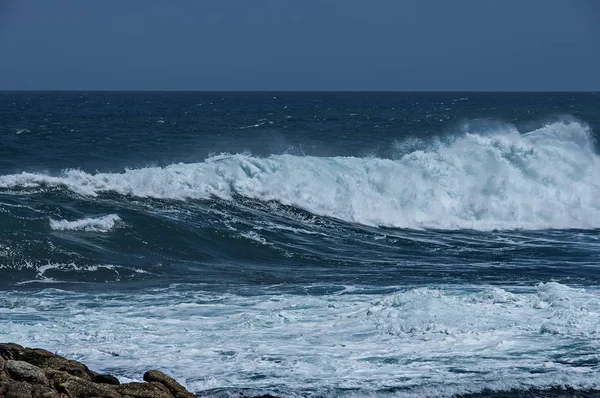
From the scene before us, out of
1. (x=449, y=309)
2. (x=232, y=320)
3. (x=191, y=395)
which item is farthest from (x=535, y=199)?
(x=191, y=395)

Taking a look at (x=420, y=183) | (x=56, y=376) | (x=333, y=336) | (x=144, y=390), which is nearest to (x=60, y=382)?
(x=56, y=376)

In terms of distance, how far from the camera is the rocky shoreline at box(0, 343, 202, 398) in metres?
9.25

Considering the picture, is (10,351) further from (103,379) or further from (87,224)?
(87,224)

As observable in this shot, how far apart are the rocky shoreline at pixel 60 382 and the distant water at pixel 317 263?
54.3 inches

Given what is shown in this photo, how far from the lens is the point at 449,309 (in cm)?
1499

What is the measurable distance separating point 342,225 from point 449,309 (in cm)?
1156

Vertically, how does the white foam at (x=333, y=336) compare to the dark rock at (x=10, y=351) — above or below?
below

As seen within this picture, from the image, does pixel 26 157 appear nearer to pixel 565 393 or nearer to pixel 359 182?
pixel 359 182

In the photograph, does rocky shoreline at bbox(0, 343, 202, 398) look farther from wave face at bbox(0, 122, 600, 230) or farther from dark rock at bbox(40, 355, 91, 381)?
wave face at bbox(0, 122, 600, 230)

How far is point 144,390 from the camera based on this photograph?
381 inches

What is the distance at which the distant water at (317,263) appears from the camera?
40.6ft

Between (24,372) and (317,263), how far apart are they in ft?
38.4

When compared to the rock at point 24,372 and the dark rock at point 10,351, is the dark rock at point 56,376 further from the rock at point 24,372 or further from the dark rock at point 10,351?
the dark rock at point 10,351

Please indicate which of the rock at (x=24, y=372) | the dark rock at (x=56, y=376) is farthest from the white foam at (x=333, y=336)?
the rock at (x=24, y=372)
